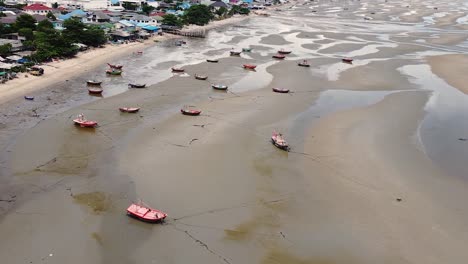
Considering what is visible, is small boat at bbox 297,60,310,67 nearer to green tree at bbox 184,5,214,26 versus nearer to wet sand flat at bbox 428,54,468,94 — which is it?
wet sand flat at bbox 428,54,468,94

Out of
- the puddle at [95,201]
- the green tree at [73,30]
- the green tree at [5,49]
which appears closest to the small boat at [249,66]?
the green tree at [73,30]

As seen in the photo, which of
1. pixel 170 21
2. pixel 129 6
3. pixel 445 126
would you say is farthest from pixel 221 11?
pixel 445 126

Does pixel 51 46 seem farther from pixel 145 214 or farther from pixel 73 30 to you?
pixel 145 214

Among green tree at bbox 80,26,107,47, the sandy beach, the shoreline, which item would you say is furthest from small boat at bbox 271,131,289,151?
green tree at bbox 80,26,107,47

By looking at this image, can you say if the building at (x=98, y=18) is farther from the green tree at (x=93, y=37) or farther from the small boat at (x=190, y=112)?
the small boat at (x=190, y=112)

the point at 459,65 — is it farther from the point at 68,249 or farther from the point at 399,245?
the point at 68,249
